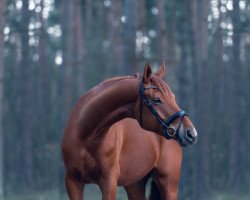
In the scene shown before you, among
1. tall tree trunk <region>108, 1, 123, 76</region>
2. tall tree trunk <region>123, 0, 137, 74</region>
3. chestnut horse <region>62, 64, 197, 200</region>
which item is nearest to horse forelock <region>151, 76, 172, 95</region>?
chestnut horse <region>62, 64, 197, 200</region>

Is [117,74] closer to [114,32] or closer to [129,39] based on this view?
[129,39]

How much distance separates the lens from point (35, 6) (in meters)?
26.6

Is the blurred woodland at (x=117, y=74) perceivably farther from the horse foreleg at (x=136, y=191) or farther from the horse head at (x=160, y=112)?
the horse head at (x=160, y=112)

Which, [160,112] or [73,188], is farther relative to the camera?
[73,188]

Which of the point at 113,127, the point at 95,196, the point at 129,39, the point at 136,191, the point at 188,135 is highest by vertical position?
the point at 188,135

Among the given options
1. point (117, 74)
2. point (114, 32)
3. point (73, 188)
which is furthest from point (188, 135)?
point (114, 32)

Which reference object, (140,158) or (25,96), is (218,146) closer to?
(25,96)

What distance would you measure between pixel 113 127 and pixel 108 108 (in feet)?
1.15

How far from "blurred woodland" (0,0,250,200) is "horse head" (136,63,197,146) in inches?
270

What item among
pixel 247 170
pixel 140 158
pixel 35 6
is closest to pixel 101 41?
pixel 35 6

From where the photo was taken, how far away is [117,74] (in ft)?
62.0

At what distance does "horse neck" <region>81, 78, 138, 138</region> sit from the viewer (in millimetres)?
6324

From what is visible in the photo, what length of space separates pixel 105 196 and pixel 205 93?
12.0m

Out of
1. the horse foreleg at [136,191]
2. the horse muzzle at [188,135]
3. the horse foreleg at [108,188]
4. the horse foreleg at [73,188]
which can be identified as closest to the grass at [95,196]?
the horse foreleg at [136,191]
